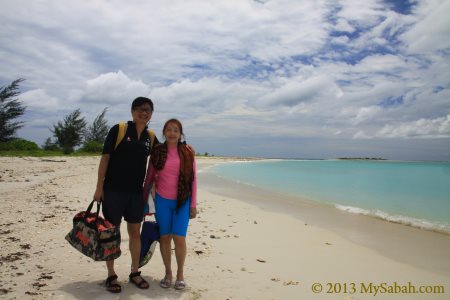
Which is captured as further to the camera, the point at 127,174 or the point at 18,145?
the point at 18,145

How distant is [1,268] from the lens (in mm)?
4133

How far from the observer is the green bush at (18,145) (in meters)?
27.1

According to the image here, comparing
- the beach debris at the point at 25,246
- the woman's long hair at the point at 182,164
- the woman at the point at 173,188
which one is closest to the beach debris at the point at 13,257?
the beach debris at the point at 25,246

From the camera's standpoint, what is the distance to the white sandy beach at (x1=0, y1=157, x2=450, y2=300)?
3.93m

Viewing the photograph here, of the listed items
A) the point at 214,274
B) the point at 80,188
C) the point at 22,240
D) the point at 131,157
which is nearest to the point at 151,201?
the point at 131,157

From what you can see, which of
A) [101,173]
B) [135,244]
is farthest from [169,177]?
[135,244]

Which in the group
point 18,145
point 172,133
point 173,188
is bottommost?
point 173,188

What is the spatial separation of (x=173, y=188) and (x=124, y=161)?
0.62 m

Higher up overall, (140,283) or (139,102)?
(139,102)

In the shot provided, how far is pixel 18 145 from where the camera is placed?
28.1 metres

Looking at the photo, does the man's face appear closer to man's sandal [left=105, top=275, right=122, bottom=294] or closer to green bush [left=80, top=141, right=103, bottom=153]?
man's sandal [left=105, top=275, right=122, bottom=294]

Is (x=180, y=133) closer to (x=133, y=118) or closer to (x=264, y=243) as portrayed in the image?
(x=133, y=118)

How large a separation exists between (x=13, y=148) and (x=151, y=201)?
29.0m

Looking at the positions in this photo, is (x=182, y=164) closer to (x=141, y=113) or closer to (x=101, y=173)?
(x=141, y=113)
